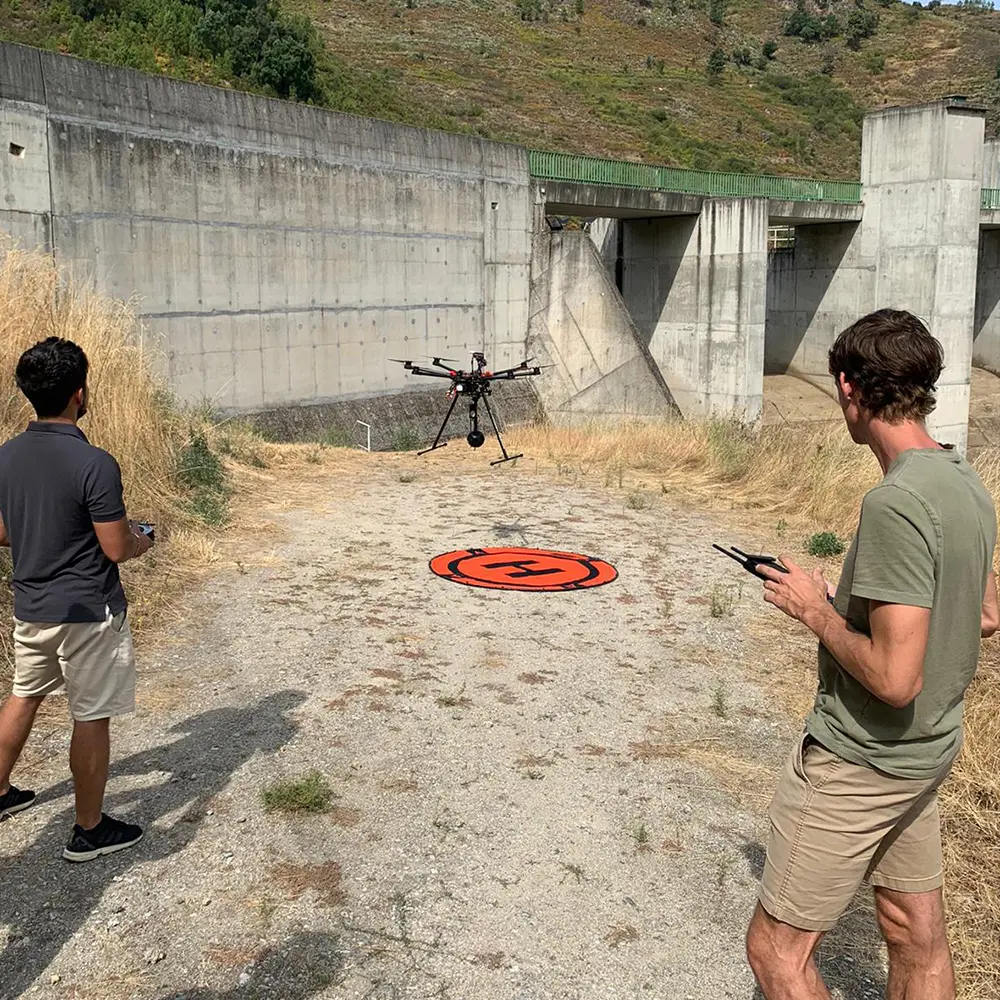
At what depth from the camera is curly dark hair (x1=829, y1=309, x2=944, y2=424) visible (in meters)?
2.40

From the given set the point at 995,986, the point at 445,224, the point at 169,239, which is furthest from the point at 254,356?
the point at 995,986

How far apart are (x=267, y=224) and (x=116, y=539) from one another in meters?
12.0

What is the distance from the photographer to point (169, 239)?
13.3m

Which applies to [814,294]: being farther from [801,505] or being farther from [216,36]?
[216,36]

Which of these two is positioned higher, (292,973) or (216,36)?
(216,36)

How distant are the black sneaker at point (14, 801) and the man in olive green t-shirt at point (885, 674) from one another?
302 cm

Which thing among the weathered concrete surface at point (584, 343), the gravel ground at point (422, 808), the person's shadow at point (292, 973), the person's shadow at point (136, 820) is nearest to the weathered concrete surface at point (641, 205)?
the weathered concrete surface at point (584, 343)

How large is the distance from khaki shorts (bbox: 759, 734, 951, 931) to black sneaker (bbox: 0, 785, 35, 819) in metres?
3.07

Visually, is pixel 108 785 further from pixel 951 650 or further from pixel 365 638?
pixel 951 650

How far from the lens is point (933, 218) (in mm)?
22797

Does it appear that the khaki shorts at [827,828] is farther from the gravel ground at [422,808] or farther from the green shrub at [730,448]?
the green shrub at [730,448]

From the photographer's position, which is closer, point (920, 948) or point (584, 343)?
point (920, 948)

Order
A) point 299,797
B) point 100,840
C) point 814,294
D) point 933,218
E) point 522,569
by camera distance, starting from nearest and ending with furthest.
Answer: point 100,840, point 299,797, point 522,569, point 933,218, point 814,294

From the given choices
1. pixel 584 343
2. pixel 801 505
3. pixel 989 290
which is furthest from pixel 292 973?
pixel 989 290
